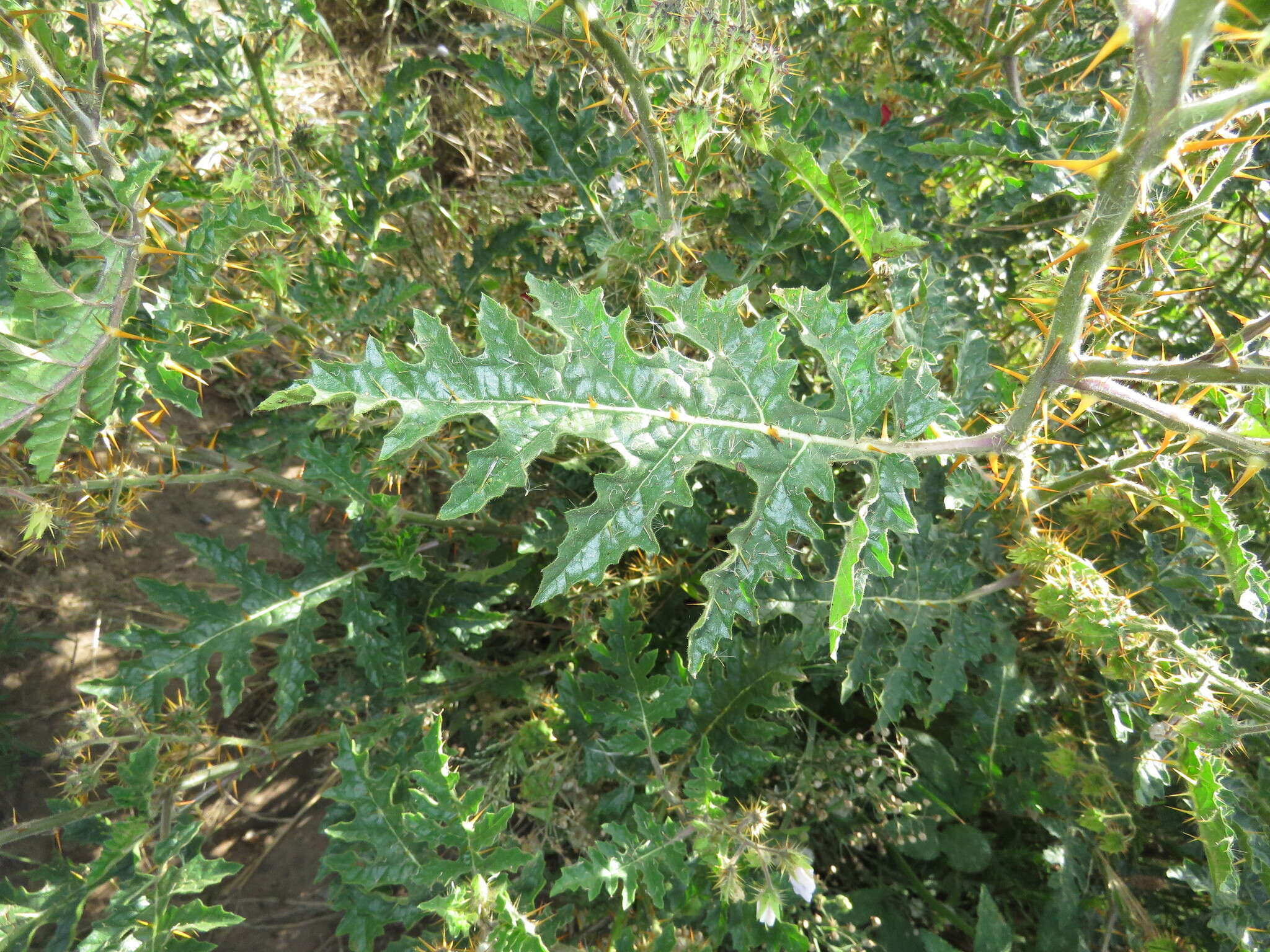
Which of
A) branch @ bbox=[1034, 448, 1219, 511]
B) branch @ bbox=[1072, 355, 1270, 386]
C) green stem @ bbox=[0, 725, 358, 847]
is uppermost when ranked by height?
branch @ bbox=[1072, 355, 1270, 386]

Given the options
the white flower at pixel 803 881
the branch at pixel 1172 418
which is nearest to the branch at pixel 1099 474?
the branch at pixel 1172 418

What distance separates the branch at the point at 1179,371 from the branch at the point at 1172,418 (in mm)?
26

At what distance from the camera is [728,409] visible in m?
1.53

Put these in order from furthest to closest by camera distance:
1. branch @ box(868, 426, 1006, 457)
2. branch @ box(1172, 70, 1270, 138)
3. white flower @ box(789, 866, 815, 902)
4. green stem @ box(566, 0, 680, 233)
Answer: white flower @ box(789, 866, 815, 902) → branch @ box(868, 426, 1006, 457) → green stem @ box(566, 0, 680, 233) → branch @ box(1172, 70, 1270, 138)

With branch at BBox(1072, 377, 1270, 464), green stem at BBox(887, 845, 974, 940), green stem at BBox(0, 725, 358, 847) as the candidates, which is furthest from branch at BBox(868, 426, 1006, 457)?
green stem at BBox(0, 725, 358, 847)

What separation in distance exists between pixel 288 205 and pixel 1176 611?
2.42m

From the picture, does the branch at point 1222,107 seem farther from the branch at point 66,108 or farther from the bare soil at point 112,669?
the bare soil at point 112,669

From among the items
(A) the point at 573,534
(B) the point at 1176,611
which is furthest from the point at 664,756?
(B) the point at 1176,611

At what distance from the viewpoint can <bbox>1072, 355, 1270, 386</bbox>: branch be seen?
124 centimetres

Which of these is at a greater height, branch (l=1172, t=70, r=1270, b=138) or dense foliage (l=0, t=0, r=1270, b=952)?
branch (l=1172, t=70, r=1270, b=138)

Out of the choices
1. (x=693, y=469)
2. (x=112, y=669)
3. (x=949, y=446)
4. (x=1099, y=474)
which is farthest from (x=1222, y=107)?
A: (x=112, y=669)

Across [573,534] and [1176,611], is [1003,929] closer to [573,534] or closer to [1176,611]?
[1176,611]

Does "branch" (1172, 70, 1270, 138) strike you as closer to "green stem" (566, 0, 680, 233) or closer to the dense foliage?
the dense foliage

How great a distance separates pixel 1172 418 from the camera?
4.33 ft
